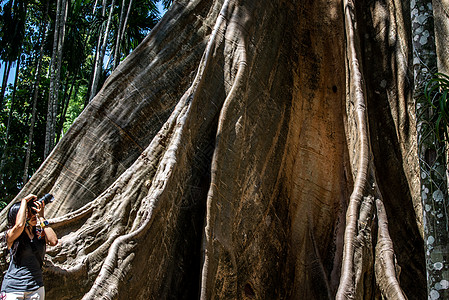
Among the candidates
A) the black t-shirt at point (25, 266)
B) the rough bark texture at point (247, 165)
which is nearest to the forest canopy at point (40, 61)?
the rough bark texture at point (247, 165)

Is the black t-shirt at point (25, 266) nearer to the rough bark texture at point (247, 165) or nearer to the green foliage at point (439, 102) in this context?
the rough bark texture at point (247, 165)

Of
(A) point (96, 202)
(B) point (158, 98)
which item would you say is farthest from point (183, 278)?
(B) point (158, 98)

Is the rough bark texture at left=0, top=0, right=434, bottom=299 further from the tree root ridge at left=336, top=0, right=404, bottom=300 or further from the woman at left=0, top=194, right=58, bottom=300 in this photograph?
the woman at left=0, top=194, right=58, bottom=300

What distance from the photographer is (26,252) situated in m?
3.43

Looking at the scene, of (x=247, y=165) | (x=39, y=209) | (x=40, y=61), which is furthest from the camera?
(x=40, y=61)

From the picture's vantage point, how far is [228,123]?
15.0 ft

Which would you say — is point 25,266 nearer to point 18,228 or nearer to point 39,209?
point 18,228

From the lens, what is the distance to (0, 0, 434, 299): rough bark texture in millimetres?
3949

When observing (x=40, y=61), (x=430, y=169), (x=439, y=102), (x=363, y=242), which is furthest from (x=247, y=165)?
(x=40, y=61)

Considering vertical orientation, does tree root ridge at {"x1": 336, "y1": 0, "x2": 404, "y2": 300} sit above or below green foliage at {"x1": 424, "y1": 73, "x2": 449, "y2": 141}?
below

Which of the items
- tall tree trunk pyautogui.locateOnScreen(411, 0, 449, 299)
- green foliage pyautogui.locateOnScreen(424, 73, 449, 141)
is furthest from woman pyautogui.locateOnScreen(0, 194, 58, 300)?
green foliage pyautogui.locateOnScreen(424, 73, 449, 141)

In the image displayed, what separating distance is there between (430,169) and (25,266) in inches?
102

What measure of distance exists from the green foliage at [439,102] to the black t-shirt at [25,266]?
103 inches

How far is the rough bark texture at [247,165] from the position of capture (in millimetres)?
3949
